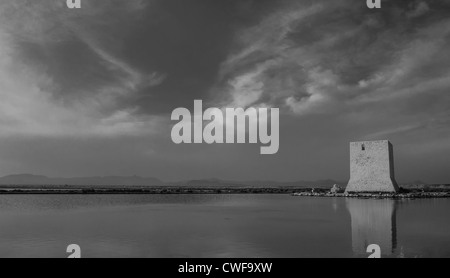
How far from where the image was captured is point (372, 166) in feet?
101

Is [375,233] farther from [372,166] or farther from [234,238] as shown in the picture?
[372,166]

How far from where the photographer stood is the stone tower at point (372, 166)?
3017 cm

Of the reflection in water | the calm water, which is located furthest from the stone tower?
the reflection in water

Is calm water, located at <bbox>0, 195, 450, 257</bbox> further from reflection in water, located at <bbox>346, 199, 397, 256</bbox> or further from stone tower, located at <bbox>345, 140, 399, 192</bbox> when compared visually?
stone tower, located at <bbox>345, 140, 399, 192</bbox>

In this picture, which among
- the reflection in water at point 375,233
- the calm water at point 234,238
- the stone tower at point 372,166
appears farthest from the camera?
the stone tower at point 372,166

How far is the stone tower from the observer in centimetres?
3017

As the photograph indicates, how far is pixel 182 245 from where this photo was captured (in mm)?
9531

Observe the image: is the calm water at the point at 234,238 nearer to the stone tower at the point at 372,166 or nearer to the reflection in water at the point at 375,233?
the reflection in water at the point at 375,233

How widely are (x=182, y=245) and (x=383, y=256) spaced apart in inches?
190

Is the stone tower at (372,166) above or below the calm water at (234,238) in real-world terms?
above

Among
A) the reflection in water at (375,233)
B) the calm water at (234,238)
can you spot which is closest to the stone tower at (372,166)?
the calm water at (234,238)

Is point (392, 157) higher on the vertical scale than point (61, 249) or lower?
higher
